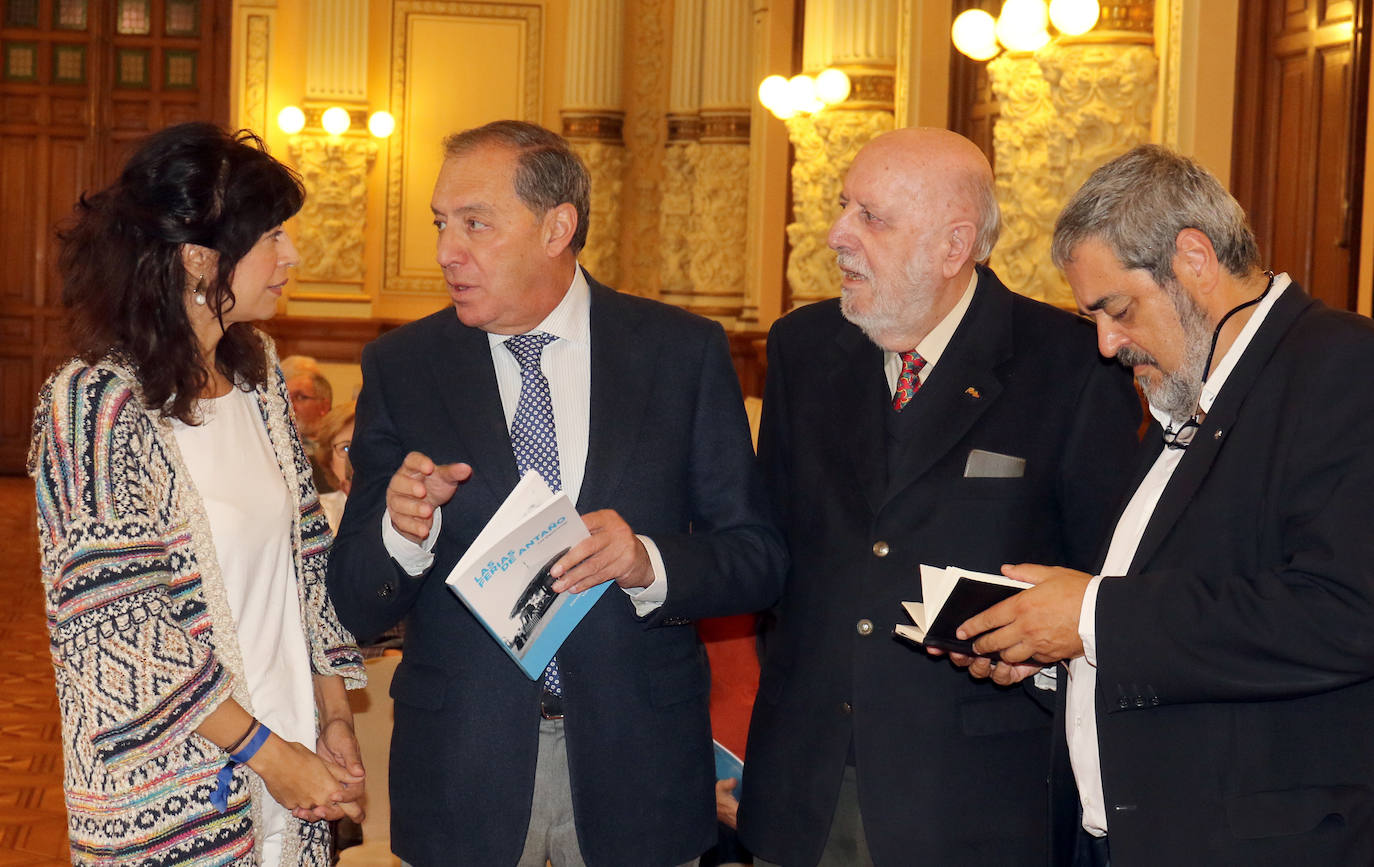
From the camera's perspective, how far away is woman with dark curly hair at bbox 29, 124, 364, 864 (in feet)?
7.54

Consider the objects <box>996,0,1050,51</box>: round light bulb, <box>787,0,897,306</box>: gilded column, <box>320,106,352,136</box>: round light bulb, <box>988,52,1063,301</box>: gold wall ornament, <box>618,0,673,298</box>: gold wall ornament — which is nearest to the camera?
<box>996,0,1050,51</box>: round light bulb

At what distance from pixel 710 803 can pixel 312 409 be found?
541cm

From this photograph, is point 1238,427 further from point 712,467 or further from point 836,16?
point 836,16

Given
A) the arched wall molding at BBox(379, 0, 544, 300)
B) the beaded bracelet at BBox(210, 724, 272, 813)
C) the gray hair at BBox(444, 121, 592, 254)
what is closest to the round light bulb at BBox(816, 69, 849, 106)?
the arched wall molding at BBox(379, 0, 544, 300)

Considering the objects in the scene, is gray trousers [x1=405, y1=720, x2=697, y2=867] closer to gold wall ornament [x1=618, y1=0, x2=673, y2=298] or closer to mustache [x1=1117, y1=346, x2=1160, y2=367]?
mustache [x1=1117, y1=346, x2=1160, y2=367]

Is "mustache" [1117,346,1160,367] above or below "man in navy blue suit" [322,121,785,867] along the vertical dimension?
above

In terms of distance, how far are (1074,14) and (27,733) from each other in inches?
226

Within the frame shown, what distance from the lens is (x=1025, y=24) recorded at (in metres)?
6.36

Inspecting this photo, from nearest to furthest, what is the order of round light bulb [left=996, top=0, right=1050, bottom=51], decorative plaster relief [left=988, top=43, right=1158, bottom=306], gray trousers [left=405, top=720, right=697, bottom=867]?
1. gray trousers [left=405, top=720, right=697, bottom=867]
2. decorative plaster relief [left=988, top=43, right=1158, bottom=306]
3. round light bulb [left=996, top=0, right=1050, bottom=51]

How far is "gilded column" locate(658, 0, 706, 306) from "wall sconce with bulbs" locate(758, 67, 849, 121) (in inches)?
135

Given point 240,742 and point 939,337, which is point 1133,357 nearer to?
point 939,337

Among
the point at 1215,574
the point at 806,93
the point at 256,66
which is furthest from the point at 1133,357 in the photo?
the point at 256,66

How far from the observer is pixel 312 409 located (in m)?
7.66

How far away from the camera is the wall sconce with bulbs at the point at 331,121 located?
14.0 meters
